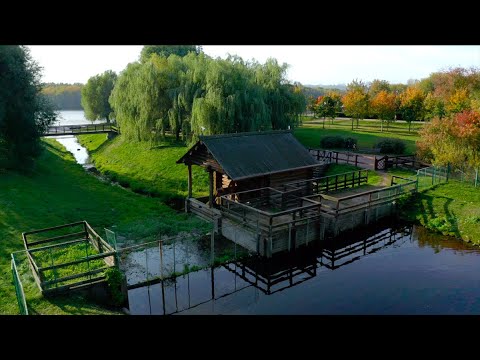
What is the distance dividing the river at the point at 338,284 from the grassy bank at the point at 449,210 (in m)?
0.98

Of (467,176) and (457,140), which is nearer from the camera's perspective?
(457,140)

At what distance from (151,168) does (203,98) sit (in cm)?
681

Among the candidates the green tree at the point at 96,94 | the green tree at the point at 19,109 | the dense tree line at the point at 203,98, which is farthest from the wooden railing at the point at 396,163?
the green tree at the point at 96,94

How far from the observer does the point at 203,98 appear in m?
29.3

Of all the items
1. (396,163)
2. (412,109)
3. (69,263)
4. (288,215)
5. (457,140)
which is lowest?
(288,215)

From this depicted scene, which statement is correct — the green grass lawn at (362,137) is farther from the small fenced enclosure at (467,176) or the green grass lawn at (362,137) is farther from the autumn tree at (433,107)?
the small fenced enclosure at (467,176)

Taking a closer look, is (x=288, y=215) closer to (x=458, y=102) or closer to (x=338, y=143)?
(x=338, y=143)

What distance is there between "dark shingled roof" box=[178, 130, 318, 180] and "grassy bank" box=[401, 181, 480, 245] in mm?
6027

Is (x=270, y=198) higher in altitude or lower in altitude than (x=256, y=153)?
lower

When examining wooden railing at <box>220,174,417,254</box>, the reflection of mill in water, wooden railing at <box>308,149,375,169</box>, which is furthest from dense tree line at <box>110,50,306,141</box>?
the reflection of mill in water

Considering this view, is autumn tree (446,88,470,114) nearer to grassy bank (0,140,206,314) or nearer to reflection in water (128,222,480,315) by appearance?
reflection in water (128,222,480,315)

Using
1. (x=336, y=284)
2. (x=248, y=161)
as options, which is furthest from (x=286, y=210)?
(x=336, y=284)

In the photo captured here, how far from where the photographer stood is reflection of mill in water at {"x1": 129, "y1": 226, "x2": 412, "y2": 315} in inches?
495
